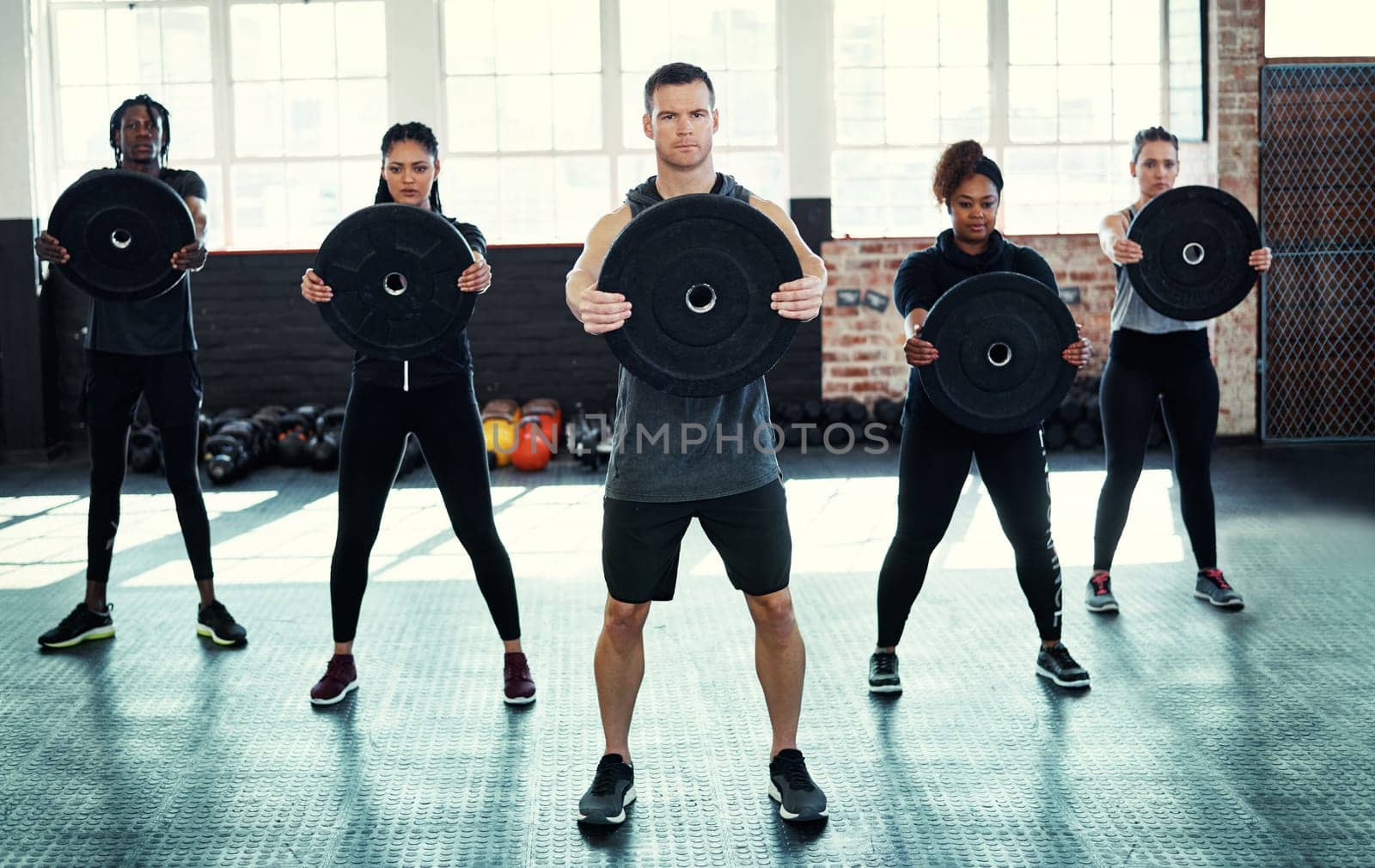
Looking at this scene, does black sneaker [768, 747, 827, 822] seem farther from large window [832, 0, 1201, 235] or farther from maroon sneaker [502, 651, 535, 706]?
large window [832, 0, 1201, 235]

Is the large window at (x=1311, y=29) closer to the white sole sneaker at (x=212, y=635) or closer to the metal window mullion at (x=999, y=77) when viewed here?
the metal window mullion at (x=999, y=77)

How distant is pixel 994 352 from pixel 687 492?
39.0 inches

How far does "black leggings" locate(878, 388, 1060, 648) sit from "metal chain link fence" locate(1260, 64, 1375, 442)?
194 inches

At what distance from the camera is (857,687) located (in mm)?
3178

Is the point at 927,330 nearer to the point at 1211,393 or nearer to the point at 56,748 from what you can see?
the point at 1211,393

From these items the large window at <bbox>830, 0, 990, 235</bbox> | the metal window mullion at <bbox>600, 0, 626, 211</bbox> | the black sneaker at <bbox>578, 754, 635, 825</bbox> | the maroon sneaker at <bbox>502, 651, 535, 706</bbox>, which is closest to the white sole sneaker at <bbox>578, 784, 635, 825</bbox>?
the black sneaker at <bbox>578, 754, 635, 825</bbox>

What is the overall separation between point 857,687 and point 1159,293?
56.0 inches

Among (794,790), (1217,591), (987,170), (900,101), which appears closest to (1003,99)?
(900,101)

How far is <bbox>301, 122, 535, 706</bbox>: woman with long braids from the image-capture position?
2955 mm

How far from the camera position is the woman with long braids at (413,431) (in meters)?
2.96

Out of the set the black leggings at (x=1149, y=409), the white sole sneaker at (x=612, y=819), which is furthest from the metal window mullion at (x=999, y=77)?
the white sole sneaker at (x=612, y=819)

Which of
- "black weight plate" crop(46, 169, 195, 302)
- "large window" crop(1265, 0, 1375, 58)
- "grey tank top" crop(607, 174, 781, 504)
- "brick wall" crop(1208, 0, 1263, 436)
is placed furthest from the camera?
"large window" crop(1265, 0, 1375, 58)

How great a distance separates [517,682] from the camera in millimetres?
3107

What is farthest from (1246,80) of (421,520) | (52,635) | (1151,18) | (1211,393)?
(52,635)
